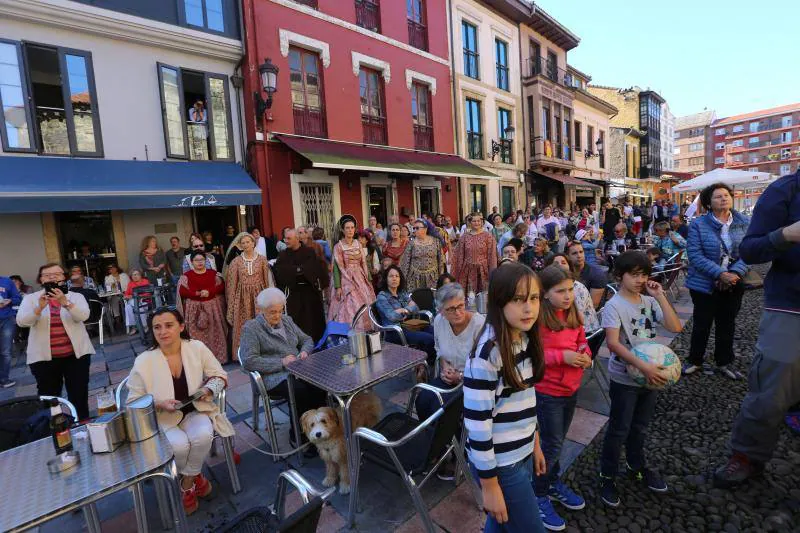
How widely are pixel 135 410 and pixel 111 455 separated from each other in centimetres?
22

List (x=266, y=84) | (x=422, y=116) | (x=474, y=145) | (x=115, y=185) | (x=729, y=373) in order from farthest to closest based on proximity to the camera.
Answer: (x=474, y=145) → (x=422, y=116) → (x=266, y=84) → (x=115, y=185) → (x=729, y=373)

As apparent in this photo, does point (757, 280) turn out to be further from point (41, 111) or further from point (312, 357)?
point (41, 111)

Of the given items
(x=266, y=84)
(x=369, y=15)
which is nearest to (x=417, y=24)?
(x=369, y=15)

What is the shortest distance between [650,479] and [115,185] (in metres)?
8.79

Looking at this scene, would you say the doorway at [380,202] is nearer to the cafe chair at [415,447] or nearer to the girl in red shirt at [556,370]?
the cafe chair at [415,447]

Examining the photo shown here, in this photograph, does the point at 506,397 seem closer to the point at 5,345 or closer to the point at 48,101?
the point at 5,345

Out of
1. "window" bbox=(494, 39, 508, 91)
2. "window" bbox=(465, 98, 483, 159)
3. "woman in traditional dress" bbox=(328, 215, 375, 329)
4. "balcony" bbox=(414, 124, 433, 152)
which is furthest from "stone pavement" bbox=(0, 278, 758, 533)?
"window" bbox=(494, 39, 508, 91)

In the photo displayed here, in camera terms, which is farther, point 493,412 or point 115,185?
point 115,185

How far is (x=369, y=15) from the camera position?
37.7ft

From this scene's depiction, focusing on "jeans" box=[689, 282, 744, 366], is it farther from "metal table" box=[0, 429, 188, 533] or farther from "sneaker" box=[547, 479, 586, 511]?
"metal table" box=[0, 429, 188, 533]

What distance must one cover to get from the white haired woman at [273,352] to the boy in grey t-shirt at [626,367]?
212cm

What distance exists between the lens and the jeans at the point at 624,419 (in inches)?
87.1

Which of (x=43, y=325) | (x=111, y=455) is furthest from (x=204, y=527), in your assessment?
(x=43, y=325)

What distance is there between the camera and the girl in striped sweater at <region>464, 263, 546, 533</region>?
4.84ft
